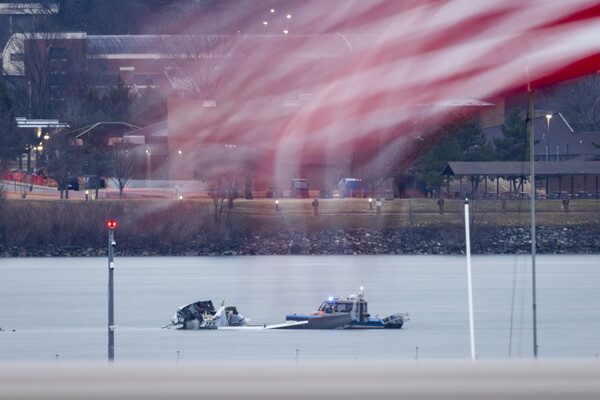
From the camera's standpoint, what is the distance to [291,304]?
27156 mm

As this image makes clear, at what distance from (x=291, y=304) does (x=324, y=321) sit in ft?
14.9

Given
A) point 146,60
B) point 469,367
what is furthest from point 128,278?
point 146,60

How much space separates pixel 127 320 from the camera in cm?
2383

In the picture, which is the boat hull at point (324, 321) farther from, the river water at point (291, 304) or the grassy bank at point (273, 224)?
the grassy bank at point (273, 224)

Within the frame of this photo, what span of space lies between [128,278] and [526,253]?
16466mm

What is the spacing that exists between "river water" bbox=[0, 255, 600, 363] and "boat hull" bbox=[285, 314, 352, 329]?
0.40m

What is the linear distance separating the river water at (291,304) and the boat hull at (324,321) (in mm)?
398

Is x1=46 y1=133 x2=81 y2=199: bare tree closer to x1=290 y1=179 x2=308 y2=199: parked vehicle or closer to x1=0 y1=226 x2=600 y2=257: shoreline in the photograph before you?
x1=0 y1=226 x2=600 y2=257: shoreline

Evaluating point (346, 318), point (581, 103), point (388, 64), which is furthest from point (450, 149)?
point (346, 318)

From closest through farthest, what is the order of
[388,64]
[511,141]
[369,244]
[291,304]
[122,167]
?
[388,64], [291,304], [511,141], [369,244], [122,167]

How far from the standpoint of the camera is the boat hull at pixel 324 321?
74.0ft

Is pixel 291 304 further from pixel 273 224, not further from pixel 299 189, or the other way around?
pixel 273 224

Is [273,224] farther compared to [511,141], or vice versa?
[273,224]

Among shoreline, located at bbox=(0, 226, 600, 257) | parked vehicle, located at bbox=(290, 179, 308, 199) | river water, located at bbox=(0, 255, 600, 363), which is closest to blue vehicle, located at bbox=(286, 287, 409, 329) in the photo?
river water, located at bbox=(0, 255, 600, 363)
